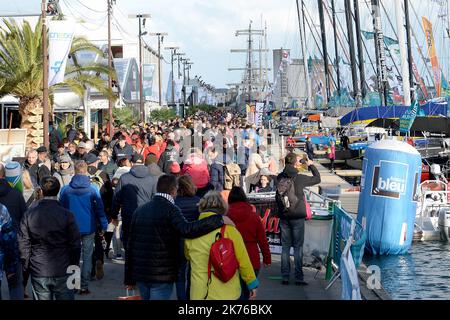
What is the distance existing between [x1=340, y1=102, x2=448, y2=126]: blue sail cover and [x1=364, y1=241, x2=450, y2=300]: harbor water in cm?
1584

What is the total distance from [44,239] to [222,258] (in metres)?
1.97

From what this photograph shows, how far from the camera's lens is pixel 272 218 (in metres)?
13.1

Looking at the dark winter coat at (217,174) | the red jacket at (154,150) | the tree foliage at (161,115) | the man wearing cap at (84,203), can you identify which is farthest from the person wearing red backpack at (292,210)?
the tree foliage at (161,115)

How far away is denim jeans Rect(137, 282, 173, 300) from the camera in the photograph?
24.3 ft

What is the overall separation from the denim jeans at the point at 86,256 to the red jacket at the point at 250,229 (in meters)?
2.35

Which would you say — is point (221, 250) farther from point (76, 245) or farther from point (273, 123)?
point (273, 123)

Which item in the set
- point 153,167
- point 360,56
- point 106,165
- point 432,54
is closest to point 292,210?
point 153,167

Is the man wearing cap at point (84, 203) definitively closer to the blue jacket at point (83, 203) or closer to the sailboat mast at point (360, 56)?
the blue jacket at point (83, 203)

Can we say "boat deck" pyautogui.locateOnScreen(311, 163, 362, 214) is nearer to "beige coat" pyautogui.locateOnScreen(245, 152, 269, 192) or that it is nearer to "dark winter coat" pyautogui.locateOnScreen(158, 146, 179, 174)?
"beige coat" pyautogui.locateOnScreen(245, 152, 269, 192)

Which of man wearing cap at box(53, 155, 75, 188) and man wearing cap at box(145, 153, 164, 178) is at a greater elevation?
man wearing cap at box(145, 153, 164, 178)

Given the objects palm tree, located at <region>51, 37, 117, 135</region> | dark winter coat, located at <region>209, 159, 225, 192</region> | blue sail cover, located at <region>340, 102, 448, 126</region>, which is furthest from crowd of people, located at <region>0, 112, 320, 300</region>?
blue sail cover, located at <region>340, 102, 448, 126</region>

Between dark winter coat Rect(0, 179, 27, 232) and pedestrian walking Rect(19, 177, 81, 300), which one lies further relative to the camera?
dark winter coat Rect(0, 179, 27, 232)
